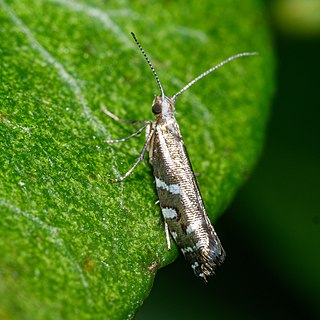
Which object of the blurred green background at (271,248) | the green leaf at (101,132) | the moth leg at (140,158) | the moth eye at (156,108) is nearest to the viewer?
the green leaf at (101,132)

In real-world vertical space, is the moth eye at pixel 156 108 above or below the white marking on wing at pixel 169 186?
above

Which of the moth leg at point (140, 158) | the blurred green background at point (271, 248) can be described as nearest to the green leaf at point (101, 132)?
the moth leg at point (140, 158)

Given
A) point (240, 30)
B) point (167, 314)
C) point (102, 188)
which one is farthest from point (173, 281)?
point (240, 30)

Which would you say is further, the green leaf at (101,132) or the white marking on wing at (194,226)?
the white marking on wing at (194,226)

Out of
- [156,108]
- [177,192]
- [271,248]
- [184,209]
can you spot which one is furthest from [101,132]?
[271,248]

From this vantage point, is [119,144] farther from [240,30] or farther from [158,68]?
[240,30]

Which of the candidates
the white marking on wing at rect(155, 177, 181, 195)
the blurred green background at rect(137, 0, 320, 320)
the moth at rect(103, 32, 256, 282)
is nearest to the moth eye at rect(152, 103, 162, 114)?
the moth at rect(103, 32, 256, 282)

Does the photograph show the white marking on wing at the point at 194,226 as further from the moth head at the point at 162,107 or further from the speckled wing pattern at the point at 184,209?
the moth head at the point at 162,107

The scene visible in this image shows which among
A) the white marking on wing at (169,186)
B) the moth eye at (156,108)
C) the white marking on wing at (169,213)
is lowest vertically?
the white marking on wing at (169,213)

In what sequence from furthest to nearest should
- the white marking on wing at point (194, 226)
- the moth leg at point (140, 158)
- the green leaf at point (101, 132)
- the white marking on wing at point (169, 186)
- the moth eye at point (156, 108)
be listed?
the moth eye at point (156, 108) → the white marking on wing at point (169, 186) → the white marking on wing at point (194, 226) → the moth leg at point (140, 158) → the green leaf at point (101, 132)
